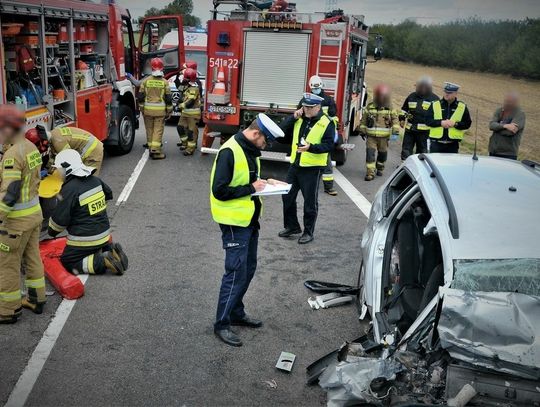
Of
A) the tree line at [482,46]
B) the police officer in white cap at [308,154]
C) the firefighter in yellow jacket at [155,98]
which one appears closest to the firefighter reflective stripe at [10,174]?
the police officer in white cap at [308,154]

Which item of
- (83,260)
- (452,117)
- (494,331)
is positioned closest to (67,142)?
(83,260)

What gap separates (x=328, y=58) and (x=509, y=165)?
20.8ft

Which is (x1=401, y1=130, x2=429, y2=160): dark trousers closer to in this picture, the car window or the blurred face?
the blurred face

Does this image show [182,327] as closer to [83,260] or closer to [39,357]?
[39,357]

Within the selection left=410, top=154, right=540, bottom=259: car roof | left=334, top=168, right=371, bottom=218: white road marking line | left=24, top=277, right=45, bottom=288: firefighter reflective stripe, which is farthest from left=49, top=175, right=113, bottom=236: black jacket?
left=334, top=168, right=371, bottom=218: white road marking line

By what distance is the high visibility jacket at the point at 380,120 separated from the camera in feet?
33.7

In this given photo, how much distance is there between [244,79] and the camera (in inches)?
429

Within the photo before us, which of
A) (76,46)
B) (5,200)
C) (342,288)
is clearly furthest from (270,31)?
(5,200)

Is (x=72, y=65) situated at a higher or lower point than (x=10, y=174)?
higher

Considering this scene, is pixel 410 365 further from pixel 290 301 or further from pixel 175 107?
pixel 175 107

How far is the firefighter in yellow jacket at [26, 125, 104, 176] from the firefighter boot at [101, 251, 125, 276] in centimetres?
151

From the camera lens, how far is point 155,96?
11.3 m

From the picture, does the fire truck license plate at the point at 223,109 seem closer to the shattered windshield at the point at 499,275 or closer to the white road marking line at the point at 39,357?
the white road marking line at the point at 39,357

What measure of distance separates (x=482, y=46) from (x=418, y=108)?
2894cm
